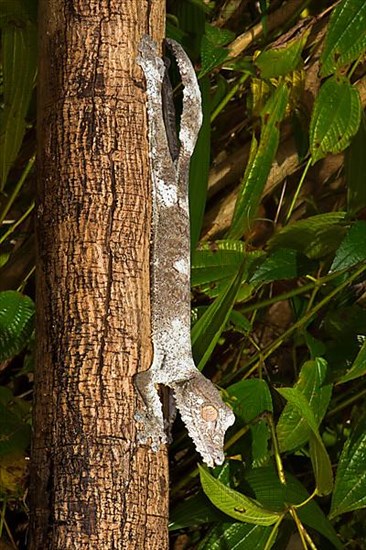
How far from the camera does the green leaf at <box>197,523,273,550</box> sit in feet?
2.80

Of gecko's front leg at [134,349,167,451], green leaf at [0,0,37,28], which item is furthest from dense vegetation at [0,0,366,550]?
gecko's front leg at [134,349,167,451]

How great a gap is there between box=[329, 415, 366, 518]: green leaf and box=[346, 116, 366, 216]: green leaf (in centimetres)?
24

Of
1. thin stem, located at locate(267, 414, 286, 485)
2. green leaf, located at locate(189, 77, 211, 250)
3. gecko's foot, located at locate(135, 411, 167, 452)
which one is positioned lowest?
thin stem, located at locate(267, 414, 286, 485)

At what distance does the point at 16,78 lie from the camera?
91 cm

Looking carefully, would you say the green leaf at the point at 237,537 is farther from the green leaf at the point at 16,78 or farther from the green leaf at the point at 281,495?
the green leaf at the point at 16,78

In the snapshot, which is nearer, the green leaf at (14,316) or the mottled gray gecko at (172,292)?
the mottled gray gecko at (172,292)

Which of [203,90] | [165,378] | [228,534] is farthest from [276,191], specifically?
[165,378]

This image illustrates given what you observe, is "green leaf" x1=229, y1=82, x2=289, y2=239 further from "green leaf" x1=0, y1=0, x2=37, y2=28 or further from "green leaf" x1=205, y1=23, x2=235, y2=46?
"green leaf" x1=0, y1=0, x2=37, y2=28

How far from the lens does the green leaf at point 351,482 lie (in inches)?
32.9

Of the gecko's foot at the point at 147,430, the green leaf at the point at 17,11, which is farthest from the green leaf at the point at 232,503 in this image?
the green leaf at the point at 17,11

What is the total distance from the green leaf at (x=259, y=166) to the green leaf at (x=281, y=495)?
0.73 feet

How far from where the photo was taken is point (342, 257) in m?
0.88

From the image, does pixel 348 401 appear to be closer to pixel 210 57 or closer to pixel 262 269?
pixel 262 269

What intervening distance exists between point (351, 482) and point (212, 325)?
18 cm
